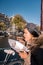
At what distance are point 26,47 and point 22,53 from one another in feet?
0.14

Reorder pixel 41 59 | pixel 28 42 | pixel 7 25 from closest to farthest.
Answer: pixel 41 59, pixel 28 42, pixel 7 25

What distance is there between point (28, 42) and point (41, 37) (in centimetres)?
8

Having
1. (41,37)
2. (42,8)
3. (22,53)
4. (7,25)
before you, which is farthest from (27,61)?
(7,25)

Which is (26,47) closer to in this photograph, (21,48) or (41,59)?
(21,48)

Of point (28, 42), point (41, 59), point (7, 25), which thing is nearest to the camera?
point (41, 59)

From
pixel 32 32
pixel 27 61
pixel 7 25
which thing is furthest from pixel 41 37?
pixel 7 25

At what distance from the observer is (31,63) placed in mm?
776

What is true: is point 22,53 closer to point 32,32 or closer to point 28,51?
point 28,51

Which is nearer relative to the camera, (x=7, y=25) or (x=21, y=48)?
(x=21, y=48)

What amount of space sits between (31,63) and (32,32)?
156mm

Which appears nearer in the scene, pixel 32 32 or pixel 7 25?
pixel 32 32

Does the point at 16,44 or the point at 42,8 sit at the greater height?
the point at 42,8

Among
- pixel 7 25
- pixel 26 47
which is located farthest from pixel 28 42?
pixel 7 25

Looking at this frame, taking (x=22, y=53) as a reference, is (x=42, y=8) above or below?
above
